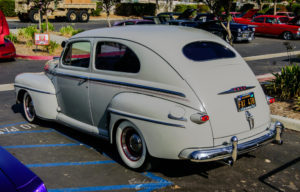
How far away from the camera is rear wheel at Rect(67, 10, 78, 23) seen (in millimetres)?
33963

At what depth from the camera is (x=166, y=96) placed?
454cm

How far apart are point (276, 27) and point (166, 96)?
72.8ft

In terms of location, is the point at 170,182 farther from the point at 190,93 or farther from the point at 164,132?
the point at 190,93

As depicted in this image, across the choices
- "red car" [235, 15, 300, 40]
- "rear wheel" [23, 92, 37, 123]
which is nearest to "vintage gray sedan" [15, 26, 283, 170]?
"rear wheel" [23, 92, 37, 123]

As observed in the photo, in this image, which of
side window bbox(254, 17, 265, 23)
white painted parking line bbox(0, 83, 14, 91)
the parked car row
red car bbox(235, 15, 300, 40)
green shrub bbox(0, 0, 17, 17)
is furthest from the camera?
green shrub bbox(0, 0, 17, 17)

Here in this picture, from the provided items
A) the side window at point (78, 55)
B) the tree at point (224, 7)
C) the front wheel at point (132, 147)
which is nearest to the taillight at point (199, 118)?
the front wheel at point (132, 147)

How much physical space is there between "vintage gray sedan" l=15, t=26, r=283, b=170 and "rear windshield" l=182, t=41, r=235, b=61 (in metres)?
0.02

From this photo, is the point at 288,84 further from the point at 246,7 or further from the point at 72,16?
the point at 246,7

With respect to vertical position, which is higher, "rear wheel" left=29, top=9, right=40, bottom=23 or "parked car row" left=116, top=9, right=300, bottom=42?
"rear wheel" left=29, top=9, right=40, bottom=23

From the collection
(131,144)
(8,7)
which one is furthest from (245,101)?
(8,7)

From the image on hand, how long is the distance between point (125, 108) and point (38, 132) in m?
2.62

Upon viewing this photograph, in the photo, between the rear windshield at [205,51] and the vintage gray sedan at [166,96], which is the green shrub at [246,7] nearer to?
the rear windshield at [205,51]

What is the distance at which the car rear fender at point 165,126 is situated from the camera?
4.30 metres

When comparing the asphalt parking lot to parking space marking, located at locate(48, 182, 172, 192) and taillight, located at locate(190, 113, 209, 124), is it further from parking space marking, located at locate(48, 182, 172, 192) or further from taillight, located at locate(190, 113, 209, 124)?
taillight, located at locate(190, 113, 209, 124)
